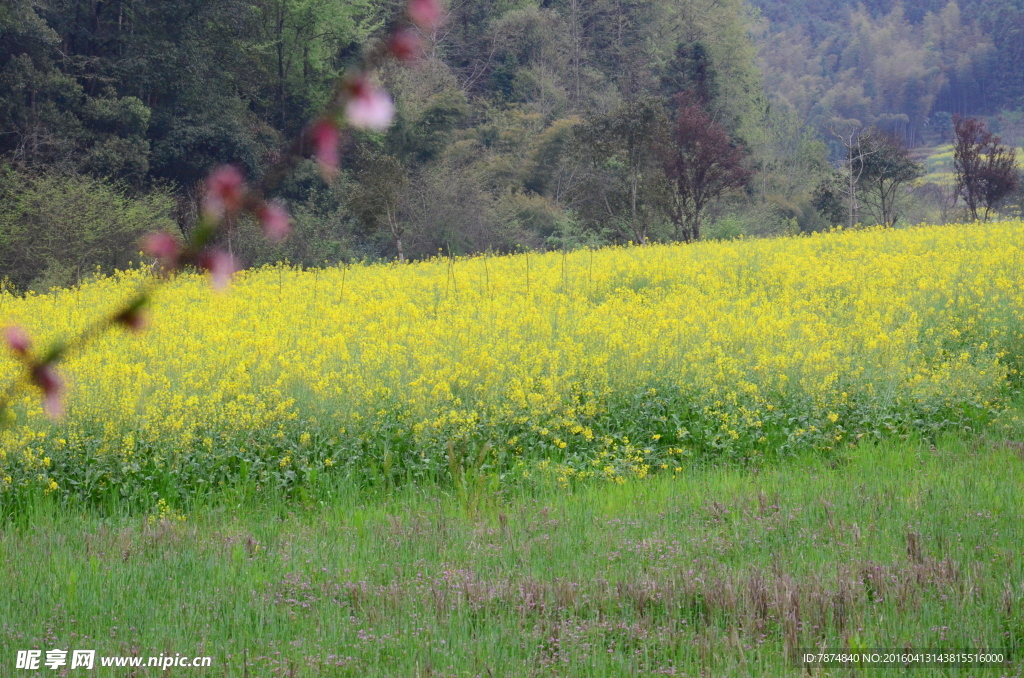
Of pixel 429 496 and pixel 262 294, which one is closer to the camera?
pixel 429 496

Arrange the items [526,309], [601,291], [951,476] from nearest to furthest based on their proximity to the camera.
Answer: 1. [951,476]
2. [526,309]
3. [601,291]

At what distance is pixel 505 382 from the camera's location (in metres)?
8.01

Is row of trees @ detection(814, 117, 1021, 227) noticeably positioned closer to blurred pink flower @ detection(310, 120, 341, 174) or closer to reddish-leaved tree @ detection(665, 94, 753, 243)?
reddish-leaved tree @ detection(665, 94, 753, 243)

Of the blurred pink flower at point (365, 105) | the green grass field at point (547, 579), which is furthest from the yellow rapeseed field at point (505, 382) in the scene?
the blurred pink flower at point (365, 105)

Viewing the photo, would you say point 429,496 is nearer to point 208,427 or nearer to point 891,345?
point 208,427

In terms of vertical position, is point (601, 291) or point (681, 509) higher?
point (601, 291)

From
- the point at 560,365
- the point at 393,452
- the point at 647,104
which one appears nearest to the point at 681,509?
the point at 393,452

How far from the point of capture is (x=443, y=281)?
14719mm

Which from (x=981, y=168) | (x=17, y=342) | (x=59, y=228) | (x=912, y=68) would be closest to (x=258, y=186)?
(x=17, y=342)

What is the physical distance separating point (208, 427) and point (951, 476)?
202 inches

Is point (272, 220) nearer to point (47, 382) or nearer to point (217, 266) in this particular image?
point (217, 266)

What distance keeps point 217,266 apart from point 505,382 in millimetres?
7055

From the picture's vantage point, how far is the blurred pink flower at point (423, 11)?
852 millimetres

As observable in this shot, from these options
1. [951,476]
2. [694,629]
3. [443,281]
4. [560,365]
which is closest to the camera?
[694,629]
